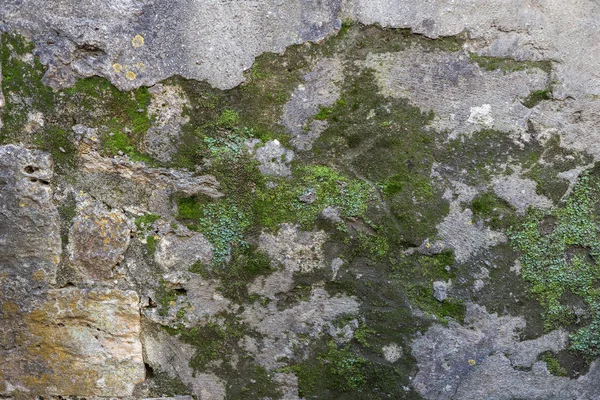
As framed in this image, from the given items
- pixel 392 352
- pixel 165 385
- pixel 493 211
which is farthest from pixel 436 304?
pixel 165 385

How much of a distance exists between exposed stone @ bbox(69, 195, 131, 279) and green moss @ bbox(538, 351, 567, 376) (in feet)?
6.74

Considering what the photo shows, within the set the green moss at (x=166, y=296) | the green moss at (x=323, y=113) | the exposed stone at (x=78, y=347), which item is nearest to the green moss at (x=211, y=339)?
the green moss at (x=166, y=296)

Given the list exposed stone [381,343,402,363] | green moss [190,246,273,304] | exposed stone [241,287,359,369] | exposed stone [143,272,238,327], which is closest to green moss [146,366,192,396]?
exposed stone [143,272,238,327]

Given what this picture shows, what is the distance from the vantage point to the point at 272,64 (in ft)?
7.55

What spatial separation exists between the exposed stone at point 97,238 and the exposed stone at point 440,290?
4.85 ft

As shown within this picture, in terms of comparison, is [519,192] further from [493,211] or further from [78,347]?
[78,347]

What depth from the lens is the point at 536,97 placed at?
7.43 feet

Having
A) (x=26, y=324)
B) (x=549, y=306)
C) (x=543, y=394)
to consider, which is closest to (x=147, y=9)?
(x=26, y=324)

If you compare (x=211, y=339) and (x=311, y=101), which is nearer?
(x=311, y=101)

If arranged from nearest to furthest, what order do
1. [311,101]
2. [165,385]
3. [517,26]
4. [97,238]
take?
1. [517,26]
2. [311,101]
3. [97,238]
4. [165,385]

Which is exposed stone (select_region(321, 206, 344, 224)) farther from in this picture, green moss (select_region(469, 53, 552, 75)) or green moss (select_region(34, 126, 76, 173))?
green moss (select_region(34, 126, 76, 173))

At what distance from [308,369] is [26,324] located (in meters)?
1.39

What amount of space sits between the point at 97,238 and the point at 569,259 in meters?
2.22

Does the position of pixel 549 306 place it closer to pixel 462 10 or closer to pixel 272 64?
pixel 462 10
